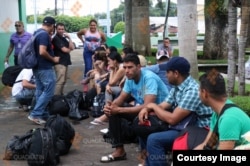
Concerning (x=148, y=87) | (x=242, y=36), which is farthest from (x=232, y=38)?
(x=148, y=87)

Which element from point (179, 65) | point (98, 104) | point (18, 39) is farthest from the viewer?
point (18, 39)

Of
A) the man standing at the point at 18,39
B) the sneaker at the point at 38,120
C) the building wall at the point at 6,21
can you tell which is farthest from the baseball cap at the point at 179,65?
the building wall at the point at 6,21

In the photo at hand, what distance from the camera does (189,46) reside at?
864 centimetres

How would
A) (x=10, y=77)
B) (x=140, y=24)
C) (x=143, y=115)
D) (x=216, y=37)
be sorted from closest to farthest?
(x=143, y=115)
(x=10, y=77)
(x=140, y=24)
(x=216, y=37)

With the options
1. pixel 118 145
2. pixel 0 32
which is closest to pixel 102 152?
pixel 118 145

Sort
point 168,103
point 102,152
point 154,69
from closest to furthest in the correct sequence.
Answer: point 168,103, point 102,152, point 154,69

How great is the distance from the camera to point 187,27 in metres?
8.52

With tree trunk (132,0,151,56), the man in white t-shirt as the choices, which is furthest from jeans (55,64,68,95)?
tree trunk (132,0,151,56)

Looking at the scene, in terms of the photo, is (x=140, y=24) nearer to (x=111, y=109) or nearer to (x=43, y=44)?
(x=43, y=44)

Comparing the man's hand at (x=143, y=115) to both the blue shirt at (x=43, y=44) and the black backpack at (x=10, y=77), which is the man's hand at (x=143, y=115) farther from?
the black backpack at (x=10, y=77)

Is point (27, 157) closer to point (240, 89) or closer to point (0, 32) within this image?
point (240, 89)

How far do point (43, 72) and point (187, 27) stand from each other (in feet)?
9.49

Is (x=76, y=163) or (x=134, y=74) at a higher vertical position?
(x=134, y=74)

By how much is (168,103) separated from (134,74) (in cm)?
68
